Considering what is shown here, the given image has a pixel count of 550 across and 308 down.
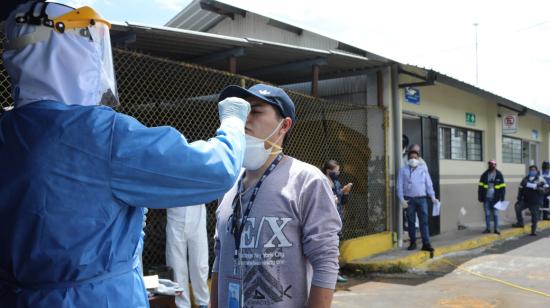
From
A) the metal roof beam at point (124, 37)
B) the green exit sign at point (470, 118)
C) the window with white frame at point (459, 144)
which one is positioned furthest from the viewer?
the green exit sign at point (470, 118)

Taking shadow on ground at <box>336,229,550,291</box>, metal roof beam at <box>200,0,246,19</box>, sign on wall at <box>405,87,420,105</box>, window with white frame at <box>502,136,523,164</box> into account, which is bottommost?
shadow on ground at <box>336,229,550,291</box>

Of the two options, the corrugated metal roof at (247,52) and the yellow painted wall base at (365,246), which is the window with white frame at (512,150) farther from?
the corrugated metal roof at (247,52)

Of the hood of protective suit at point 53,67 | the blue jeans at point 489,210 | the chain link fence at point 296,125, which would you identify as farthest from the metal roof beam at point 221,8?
the hood of protective suit at point 53,67

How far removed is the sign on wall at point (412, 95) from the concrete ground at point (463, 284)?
3.23 meters

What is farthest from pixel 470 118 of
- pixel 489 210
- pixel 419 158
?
pixel 419 158

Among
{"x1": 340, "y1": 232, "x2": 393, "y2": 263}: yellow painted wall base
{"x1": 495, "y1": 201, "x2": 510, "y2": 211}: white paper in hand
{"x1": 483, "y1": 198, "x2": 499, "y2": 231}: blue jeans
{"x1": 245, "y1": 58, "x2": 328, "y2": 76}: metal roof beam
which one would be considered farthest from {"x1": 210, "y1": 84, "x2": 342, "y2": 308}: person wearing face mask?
{"x1": 483, "y1": 198, "x2": 499, "y2": 231}: blue jeans

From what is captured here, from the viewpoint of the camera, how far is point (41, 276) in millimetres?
1548

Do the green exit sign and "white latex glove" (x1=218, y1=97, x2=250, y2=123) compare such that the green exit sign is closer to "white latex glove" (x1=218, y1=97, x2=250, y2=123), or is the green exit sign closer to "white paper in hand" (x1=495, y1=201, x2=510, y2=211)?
"white paper in hand" (x1=495, y1=201, x2=510, y2=211)

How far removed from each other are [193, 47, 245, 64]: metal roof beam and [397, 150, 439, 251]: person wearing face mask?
13.6 feet

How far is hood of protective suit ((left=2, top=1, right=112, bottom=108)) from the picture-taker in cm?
167

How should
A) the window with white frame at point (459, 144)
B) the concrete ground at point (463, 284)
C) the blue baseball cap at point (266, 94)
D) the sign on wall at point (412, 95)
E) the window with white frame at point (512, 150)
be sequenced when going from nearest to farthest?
the blue baseball cap at point (266, 94)
the concrete ground at point (463, 284)
the sign on wall at point (412, 95)
the window with white frame at point (459, 144)
the window with white frame at point (512, 150)

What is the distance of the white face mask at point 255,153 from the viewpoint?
249 centimetres

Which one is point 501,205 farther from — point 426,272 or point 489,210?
point 426,272

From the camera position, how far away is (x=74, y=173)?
154cm
